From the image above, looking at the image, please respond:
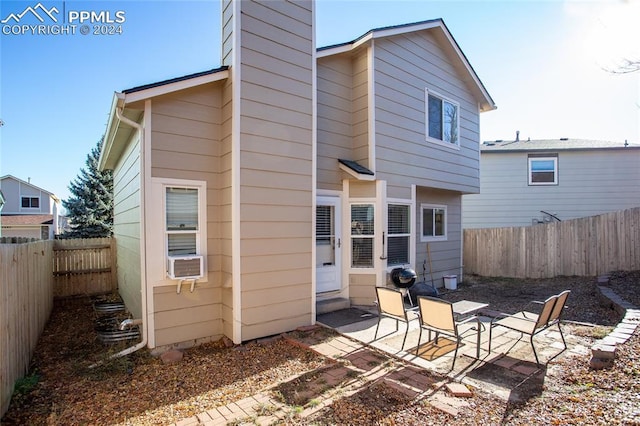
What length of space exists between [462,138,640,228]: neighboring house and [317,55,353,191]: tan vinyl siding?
9.27 metres

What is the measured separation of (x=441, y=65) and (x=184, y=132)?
7.28m

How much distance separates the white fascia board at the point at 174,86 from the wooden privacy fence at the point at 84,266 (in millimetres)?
6279

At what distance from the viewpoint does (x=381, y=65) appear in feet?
24.0

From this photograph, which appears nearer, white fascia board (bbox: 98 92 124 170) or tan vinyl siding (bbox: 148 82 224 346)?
white fascia board (bbox: 98 92 124 170)

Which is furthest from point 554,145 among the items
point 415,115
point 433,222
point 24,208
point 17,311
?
point 24,208

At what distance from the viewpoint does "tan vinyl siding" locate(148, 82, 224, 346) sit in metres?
4.75

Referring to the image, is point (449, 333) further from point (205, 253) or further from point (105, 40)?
point (105, 40)

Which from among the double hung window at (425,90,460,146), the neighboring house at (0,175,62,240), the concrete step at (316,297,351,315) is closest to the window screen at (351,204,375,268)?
the concrete step at (316,297,351,315)

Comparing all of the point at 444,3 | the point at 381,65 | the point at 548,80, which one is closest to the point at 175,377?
the point at 381,65

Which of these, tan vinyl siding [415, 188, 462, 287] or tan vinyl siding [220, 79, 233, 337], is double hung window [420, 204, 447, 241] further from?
tan vinyl siding [220, 79, 233, 337]

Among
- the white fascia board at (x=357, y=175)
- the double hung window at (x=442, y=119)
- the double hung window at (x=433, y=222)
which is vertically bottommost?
the double hung window at (x=433, y=222)

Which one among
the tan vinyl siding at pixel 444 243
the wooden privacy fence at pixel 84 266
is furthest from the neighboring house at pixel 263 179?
the wooden privacy fence at pixel 84 266

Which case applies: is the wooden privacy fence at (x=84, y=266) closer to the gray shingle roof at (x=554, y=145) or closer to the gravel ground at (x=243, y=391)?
the gravel ground at (x=243, y=391)

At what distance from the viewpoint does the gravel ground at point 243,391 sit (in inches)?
118
